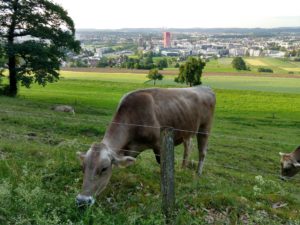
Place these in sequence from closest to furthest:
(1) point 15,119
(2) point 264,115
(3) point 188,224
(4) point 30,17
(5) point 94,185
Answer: (3) point 188,224
(5) point 94,185
(1) point 15,119
(4) point 30,17
(2) point 264,115

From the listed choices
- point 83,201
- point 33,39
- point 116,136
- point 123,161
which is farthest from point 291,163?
point 33,39

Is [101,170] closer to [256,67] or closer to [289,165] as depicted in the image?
[289,165]

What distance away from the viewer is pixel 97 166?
641cm

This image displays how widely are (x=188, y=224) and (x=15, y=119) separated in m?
13.3

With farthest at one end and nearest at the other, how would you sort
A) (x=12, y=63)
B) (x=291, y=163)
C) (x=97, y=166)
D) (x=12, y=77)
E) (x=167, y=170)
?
(x=12, y=77), (x=12, y=63), (x=291, y=163), (x=97, y=166), (x=167, y=170)

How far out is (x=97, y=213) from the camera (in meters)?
5.84

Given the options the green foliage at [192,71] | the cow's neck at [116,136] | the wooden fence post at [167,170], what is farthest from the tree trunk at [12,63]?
the green foliage at [192,71]

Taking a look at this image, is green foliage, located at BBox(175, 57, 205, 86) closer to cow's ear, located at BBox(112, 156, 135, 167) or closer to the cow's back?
the cow's back

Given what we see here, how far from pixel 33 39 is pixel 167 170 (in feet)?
99.7

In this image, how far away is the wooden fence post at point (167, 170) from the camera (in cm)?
576

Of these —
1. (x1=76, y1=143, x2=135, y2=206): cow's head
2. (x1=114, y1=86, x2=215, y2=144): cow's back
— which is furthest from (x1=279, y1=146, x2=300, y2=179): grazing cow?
(x1=76, y1=143, x2=135, y2=206): cow's head

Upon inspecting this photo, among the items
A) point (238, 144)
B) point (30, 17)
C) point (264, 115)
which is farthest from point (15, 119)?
point (264, 115)

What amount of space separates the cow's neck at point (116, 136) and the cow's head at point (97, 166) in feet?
1.82

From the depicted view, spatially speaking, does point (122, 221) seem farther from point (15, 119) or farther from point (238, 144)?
point (238, 144)
